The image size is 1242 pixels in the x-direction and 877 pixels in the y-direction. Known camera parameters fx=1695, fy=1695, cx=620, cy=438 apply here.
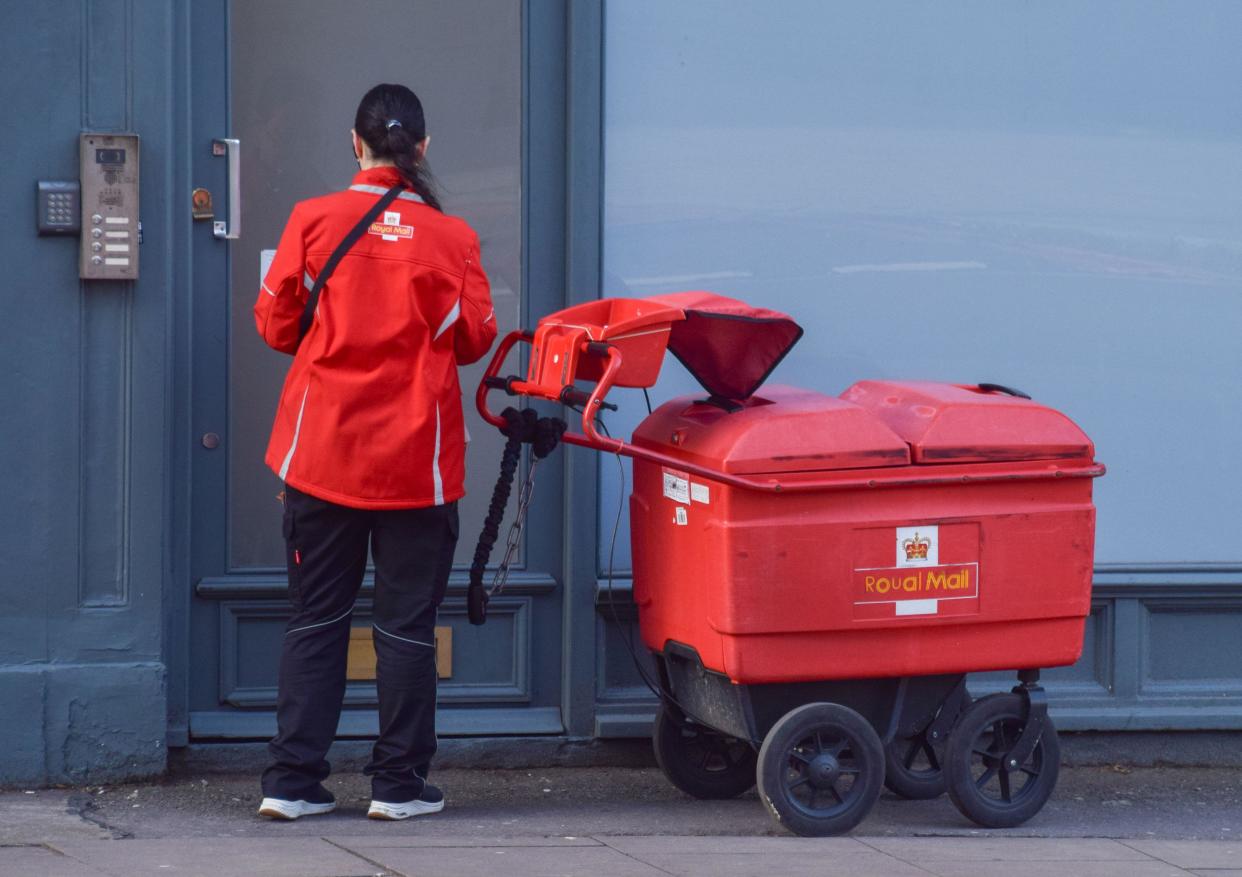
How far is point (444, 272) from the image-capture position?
4.60m

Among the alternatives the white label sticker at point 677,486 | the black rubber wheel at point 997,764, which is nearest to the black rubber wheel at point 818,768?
the black rubber wheel at point 997,764

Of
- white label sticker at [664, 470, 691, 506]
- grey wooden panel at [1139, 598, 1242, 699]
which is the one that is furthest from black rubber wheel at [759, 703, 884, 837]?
grey wooden panel at [1139, 598, 1242, 699]

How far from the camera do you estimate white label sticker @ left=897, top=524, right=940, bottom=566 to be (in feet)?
15.0

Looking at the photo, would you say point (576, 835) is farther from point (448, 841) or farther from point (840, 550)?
point (840, 550)

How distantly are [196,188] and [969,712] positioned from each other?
9.21 feet

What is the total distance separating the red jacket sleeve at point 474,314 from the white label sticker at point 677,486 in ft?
2.07

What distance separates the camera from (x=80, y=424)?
5023 millimetres

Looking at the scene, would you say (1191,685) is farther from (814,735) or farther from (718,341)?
(718,341)

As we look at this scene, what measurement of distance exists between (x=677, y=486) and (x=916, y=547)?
0.68m

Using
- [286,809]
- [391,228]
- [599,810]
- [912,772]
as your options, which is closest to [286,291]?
[391,228]

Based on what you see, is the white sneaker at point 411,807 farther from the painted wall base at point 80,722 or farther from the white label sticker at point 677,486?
the white label sticker at point 677,486

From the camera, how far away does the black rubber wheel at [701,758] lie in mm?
5125

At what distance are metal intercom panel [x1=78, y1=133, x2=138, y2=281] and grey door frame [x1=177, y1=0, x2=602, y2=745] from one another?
0.74 feet

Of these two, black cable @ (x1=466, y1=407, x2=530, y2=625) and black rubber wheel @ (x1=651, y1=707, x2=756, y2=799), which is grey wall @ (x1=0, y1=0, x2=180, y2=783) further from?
black rubber wheel @ (x1=651, y1=707, x2=756, y2=799)
